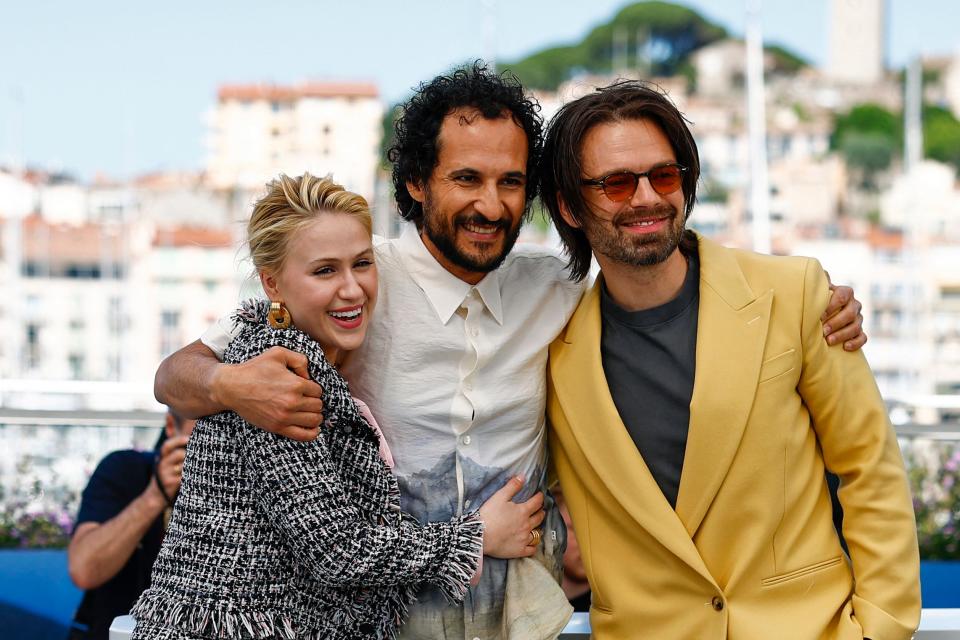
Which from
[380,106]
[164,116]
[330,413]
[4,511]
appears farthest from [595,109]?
[380,106]

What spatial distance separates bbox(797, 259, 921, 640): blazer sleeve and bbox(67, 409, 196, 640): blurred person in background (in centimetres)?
138

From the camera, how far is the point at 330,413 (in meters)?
1.94

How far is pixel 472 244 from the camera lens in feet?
7.10

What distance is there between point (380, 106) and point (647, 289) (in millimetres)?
57759

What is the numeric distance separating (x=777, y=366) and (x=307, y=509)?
2.87 feet

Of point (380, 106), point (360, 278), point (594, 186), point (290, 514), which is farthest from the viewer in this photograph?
point (380, 106)

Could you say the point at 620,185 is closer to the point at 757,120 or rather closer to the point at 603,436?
the point at 603,436

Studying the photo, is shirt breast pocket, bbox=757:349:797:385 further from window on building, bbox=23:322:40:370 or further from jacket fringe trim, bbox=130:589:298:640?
window on building, bbox=23:322:40:370

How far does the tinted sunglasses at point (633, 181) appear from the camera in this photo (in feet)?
7.12

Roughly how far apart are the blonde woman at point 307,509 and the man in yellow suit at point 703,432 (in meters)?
0.23

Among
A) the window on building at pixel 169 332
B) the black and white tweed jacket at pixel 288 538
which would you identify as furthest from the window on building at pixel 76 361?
the black and white tweed jacket at pixel 288 538

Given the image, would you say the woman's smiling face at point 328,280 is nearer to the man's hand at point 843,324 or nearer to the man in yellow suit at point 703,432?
the man in yellow suit at point 703,432

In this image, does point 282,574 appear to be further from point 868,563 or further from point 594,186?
point 868,563

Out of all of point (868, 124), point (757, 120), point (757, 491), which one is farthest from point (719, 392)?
point (868, 124)
